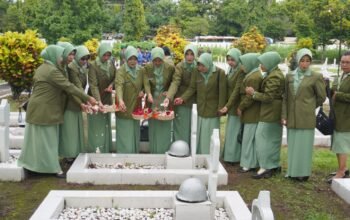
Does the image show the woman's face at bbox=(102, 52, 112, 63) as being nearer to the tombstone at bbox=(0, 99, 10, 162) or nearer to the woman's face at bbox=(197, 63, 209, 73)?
the woman's face at bbox=(197, 63, 209, 73)

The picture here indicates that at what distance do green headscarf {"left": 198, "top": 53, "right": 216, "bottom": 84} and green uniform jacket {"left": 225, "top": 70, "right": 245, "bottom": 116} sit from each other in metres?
0.31

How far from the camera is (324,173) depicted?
23.9 feet

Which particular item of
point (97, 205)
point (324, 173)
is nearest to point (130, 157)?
point (97, 205)

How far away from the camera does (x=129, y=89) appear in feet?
24.0

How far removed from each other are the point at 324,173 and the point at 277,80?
5.75ft

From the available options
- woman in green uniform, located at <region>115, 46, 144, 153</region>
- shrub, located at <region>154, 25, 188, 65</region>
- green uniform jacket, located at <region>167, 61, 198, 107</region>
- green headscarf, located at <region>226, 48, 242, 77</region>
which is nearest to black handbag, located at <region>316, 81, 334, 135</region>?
green headscarf, located at <region>226, 48, 242, 77</region>

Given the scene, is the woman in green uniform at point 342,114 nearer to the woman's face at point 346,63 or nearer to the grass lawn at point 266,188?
the woman's face at point 346,63

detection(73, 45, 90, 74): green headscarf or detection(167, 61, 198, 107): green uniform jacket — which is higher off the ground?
detection(73, 45, 90, 74): green headscarf

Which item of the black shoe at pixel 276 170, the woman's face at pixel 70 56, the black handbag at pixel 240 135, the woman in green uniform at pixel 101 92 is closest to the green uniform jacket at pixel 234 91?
the black handbag at pixel 240 135

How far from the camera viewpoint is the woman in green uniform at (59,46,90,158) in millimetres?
7016

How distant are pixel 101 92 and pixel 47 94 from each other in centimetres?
109

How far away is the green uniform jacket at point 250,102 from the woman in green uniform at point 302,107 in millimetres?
466

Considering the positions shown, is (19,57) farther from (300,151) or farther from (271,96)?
(300,151)

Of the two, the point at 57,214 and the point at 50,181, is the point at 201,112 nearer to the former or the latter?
the point at 50,181
